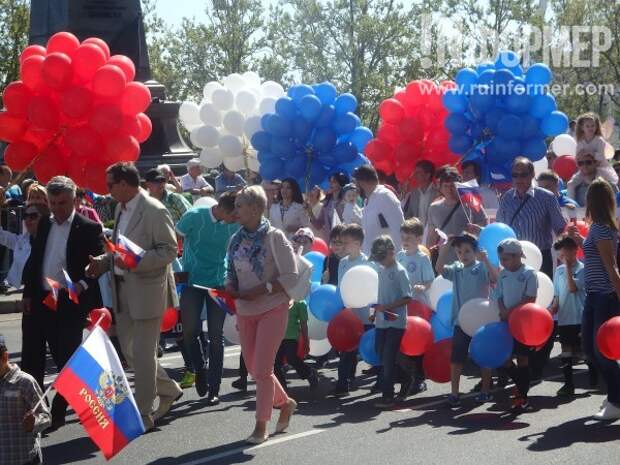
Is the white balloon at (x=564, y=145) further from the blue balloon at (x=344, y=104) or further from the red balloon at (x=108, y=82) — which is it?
the red balloon at (x=108, y=82)

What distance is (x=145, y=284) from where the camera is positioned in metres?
9.12

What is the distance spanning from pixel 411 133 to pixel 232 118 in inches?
116

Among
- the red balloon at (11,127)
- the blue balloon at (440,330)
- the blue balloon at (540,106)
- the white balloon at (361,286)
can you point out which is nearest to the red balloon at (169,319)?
the white balloon at (361,286)

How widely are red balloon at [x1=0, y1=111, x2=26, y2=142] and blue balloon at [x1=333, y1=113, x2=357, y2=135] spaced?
4.31 m

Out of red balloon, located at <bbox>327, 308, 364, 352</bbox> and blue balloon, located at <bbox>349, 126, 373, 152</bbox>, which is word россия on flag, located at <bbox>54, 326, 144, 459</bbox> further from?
blue balloon, located at <bbox>349, 126, 373, 152</bbox>

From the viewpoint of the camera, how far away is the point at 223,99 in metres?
17.0

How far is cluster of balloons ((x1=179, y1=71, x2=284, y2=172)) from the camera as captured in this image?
16828 mm

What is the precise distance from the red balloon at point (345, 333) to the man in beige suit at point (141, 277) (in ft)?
6.19

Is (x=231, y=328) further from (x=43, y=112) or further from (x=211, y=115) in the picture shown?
(x=211, y=115)

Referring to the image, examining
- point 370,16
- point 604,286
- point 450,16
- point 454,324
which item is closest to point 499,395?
point 454,324

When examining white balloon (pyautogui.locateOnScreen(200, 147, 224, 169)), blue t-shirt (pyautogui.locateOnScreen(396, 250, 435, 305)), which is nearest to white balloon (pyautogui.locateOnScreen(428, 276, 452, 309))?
blue t-shirt (pyautogui.locateOnScreen(396, 250, 435, 305))

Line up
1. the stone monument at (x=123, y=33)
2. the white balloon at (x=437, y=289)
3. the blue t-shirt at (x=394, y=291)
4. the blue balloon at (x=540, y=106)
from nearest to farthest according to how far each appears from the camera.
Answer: the blue t-shirt at (x=394, y=291)
the white balloon at (x=437, y=289)
the blue balloon at (x=540, y=106)
the stone monument at (x=123, y=33)

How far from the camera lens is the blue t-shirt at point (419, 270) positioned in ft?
35.8

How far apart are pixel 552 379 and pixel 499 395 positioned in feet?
2.83
